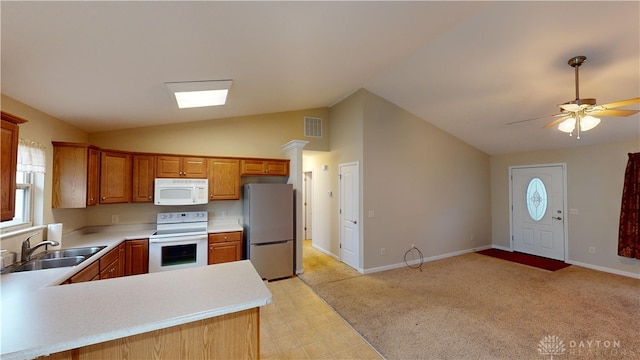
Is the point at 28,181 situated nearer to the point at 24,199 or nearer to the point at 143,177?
the point at 24,199

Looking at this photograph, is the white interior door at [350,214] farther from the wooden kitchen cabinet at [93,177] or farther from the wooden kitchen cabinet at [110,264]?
the wooden kitchen cabinet at [93,177]

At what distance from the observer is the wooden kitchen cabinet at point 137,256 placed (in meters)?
3.33

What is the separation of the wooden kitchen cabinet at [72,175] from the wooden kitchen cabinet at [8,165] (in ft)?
4.62

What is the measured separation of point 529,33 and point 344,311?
366 centimetres

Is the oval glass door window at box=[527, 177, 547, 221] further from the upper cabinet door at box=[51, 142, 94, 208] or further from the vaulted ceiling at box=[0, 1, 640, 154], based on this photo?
the upper cabinet door at box=[51, 142, 94, 208]

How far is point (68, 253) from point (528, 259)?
7.37 m

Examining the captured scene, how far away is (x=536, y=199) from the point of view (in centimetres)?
538

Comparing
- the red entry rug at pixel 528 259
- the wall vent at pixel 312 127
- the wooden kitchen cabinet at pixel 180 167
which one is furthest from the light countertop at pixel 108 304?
the red entry rug at pixel 528 259

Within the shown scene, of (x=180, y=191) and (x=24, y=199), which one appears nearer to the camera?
(x=24, y=199)

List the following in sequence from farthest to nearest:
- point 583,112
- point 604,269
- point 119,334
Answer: point 604,269
point 583,112
point 119,334

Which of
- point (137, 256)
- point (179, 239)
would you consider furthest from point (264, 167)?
point (137, 256)

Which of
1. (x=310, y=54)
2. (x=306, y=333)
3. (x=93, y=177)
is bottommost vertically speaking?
(x=306, y=333)

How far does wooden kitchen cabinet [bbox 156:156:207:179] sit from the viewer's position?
12.4 feet

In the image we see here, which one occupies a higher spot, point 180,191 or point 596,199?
point 180,191
